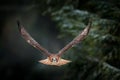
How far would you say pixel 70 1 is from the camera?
12.6 feet

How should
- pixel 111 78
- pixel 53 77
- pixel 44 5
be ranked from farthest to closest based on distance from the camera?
pixel 53 77 → pixel 44 5 → pixel 111 78

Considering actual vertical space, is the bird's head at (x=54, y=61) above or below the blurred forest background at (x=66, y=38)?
below

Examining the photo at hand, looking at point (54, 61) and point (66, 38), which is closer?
point (54, 61)

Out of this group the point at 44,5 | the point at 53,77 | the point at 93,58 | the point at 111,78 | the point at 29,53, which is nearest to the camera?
the point at 111,78

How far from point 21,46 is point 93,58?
7.18 ft

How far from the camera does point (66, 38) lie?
438 centimetres

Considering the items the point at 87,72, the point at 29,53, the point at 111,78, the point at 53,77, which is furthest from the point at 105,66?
the point at 29,53

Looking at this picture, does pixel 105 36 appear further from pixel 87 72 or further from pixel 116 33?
pixel 87 72

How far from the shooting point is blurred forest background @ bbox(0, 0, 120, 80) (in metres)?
3.15

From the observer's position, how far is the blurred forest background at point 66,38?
10.3 ft

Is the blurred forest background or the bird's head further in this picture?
the blurred forest background

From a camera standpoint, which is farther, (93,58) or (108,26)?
(93,58)

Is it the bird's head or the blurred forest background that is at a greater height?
the blurred forest background

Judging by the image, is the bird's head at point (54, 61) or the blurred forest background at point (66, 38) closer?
the bird's head at point (54, 61)
